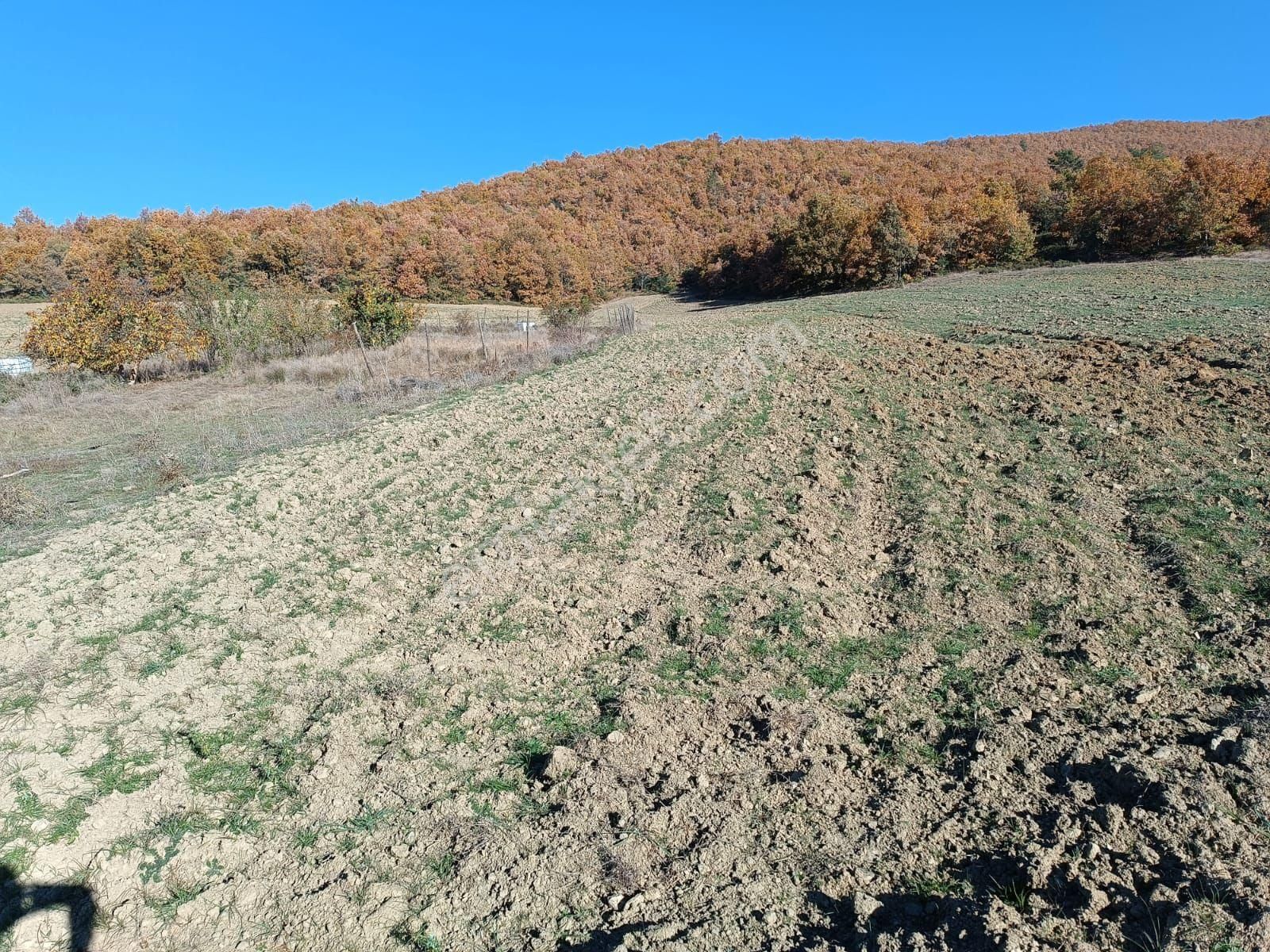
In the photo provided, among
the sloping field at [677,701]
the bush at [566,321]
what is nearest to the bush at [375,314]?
the bush at [566,321]

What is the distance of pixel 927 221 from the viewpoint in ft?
186

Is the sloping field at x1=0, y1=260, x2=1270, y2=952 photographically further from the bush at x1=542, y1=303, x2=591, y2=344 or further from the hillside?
the hillside

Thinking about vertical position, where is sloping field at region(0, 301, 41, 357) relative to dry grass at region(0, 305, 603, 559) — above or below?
above

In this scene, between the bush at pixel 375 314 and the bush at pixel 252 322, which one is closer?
the bush at pixel 252 322

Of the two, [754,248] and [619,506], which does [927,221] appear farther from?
[619,506]

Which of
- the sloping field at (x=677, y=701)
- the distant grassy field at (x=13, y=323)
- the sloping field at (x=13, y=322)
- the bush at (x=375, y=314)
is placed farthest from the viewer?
the distant grassy field at (x=13, y=323)

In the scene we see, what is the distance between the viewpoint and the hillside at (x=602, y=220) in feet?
184

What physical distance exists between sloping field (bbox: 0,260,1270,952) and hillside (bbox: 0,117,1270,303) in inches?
1268

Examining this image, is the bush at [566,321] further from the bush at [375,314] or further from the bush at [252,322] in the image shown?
the bush at [252,322]

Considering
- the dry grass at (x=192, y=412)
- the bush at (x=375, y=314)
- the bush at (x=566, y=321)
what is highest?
the bush at (x=375, y=314)

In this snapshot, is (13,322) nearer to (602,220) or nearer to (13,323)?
(13,323)

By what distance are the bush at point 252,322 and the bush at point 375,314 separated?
4.83 feet

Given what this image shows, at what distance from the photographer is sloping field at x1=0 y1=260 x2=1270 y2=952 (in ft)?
10.7

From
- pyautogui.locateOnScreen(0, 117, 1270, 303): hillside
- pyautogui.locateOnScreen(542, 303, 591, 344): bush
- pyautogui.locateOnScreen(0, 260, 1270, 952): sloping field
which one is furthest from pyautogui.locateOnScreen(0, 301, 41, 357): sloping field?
pyautogui.locateOnScreen(0, 260, 1270, 952): sloping field
